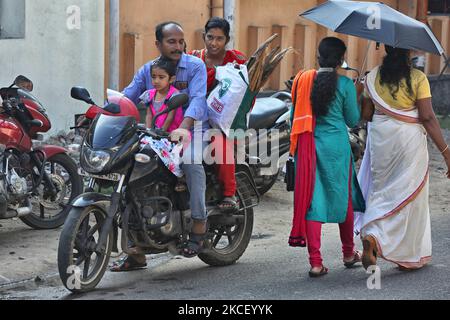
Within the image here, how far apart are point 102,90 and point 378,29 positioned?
5001 mm

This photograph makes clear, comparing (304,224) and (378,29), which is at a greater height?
(378,29)

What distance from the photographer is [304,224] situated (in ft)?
23.4

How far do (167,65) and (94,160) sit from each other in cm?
97

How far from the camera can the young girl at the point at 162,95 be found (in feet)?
23.0

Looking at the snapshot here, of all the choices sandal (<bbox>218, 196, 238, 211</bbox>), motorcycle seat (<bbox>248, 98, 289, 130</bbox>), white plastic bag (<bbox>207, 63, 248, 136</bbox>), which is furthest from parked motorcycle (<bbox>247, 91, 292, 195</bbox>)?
white plastic bag (<bbox>207, 63, 248, 136</bbox>)

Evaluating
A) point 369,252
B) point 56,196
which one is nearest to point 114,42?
point 56,196

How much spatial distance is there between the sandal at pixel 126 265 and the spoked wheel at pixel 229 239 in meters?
0.46

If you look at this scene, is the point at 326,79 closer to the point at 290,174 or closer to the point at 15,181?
the point at 290,174

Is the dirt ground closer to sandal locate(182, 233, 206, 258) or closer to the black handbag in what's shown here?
sandal locate(182, 233, 206, 258)

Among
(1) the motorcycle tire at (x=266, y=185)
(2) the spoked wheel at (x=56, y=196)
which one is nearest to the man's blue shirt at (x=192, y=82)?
(2) the spoked wheel at (x=56, y=196)

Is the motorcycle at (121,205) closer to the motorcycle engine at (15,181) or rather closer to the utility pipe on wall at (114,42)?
the motorcycle engine at (15,181)
